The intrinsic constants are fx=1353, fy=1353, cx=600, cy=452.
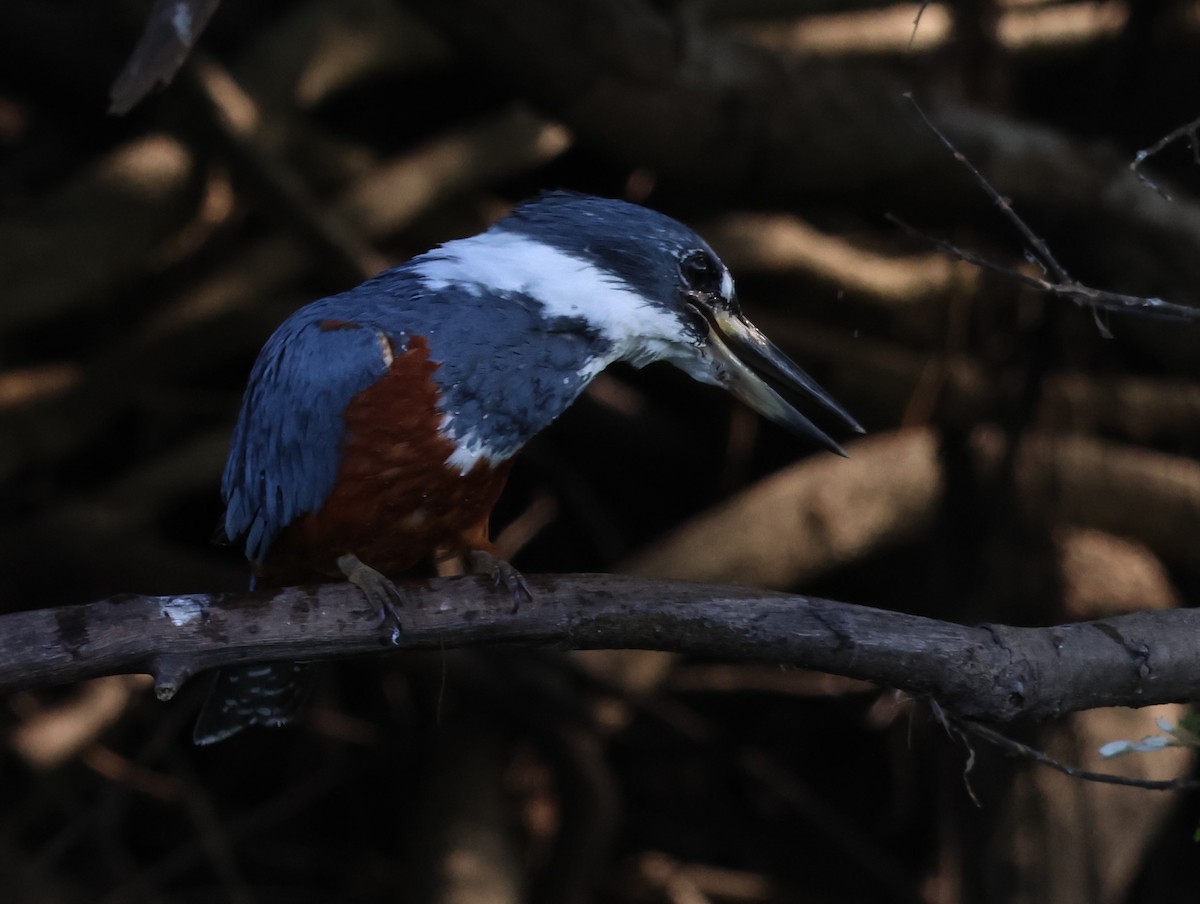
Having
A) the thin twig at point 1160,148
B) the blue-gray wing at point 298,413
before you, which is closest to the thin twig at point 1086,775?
the thin twig at point 1160,148

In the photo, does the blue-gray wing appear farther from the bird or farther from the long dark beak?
the long dark beak

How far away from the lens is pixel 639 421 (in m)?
3.17

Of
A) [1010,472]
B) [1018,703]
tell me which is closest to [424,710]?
[1010,472]

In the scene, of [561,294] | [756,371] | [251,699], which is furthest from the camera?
[251,699]

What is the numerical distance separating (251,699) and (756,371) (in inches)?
30.0

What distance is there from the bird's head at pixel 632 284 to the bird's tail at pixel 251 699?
0.56m

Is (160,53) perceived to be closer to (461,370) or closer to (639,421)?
(461,370)

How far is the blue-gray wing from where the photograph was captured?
4.78 feet

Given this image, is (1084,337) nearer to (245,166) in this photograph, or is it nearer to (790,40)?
(790,40)

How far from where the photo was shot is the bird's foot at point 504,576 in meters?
1.34

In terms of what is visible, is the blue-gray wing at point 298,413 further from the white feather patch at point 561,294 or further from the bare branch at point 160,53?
the bare branch at point 160,53

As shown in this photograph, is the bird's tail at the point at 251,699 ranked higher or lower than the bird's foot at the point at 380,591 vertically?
lower

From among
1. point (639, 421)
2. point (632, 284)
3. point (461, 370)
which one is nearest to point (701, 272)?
point (632, 284)

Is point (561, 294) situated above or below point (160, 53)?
below
